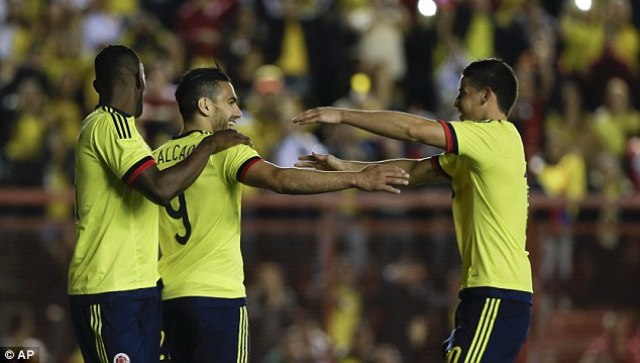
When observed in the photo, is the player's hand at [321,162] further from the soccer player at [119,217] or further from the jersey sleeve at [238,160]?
the soccer player at [119,217]

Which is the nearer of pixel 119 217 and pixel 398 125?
pixel 119 217

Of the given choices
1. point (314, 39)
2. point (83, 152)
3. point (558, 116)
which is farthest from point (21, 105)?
point (83, 152)

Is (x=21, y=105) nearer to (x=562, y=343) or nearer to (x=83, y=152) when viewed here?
(x=562, y=343)

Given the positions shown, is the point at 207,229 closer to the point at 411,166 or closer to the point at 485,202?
the point at 411,166

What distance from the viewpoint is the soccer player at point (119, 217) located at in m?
7.73

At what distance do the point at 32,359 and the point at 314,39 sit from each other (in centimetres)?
751

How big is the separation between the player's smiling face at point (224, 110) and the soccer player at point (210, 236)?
4cm

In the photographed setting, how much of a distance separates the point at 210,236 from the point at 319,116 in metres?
0.95

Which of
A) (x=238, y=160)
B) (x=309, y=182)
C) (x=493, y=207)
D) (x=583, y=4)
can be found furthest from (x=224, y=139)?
(x=583, y=4)

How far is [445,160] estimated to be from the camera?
866 cm

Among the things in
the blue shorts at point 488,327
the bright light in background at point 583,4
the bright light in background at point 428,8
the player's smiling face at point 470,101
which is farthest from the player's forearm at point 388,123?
the bright light in background at point 583,4

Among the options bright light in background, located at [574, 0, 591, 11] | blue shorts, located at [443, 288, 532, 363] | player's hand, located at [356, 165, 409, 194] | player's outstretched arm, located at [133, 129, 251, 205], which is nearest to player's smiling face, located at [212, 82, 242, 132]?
player's outstretched arm, located at [133, 129, 251, 205]

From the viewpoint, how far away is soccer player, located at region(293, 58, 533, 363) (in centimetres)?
805

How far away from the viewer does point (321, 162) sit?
884 centimetres
